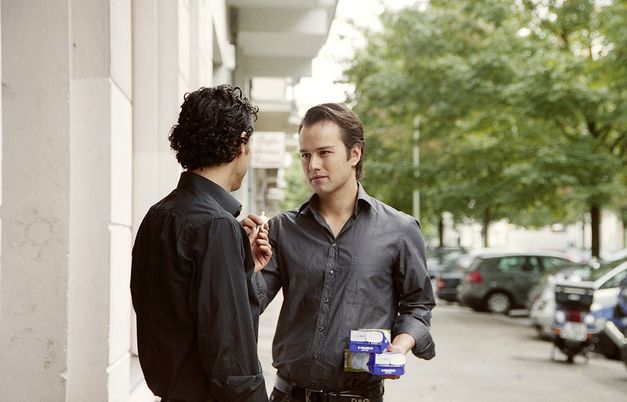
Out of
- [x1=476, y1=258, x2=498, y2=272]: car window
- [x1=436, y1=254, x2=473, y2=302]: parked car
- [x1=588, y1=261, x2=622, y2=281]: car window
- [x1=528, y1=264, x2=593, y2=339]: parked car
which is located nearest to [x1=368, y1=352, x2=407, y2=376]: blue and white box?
[x1=588, y1=261, x2=622, y2=281]: car window

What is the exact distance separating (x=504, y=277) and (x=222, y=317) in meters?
19.8

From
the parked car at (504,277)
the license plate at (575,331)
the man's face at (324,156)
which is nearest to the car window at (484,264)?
the parked car at (504,277)

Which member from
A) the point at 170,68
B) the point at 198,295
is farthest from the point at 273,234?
the point at 170,68

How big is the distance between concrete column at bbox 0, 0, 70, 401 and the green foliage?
14.6 meters

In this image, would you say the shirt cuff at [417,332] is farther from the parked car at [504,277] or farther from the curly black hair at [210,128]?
the parked car at [504,277]

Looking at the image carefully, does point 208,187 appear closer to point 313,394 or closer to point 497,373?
point 313,394

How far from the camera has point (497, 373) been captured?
1152cm

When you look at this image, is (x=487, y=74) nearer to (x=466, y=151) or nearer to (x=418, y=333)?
(x=466, y=151)

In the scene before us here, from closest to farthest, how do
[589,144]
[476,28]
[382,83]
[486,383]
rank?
[486,383], [589,144], [476,28], [382,83]

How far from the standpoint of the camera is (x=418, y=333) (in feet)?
10.4

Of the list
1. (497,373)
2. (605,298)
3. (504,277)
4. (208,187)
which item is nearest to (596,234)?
(504,277)

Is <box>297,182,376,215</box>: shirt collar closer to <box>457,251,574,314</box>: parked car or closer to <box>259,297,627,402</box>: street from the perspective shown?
<box>259,297,627,402</box>: street

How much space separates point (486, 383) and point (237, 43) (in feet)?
21.8

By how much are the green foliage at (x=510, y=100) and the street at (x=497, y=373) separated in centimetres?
369
